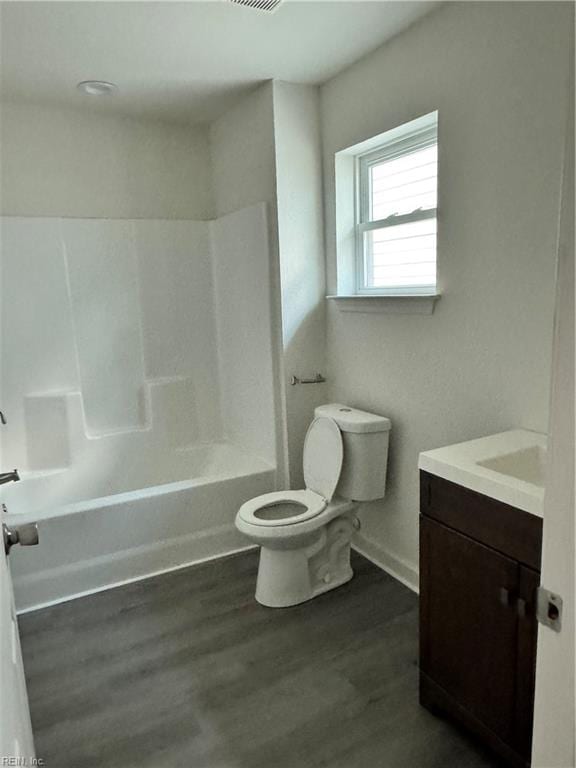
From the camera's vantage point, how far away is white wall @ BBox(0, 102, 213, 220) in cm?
292

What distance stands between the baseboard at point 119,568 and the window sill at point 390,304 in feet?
4.27

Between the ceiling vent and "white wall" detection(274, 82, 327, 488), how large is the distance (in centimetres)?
71

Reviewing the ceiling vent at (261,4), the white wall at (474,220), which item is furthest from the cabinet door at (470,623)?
the ceiling vent at (261,4)

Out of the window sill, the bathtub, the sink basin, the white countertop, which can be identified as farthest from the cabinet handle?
the bathtub

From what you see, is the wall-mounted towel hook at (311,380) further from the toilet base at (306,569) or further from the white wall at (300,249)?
the toilet base at (306,569)

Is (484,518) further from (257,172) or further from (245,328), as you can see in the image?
(257,172)

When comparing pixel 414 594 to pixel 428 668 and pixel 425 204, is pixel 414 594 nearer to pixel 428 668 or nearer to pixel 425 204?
pixel 428 668

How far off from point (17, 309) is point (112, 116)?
123 centimetres

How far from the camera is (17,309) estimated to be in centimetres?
295

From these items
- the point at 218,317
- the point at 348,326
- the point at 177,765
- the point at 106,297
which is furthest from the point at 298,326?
the point at 177,765

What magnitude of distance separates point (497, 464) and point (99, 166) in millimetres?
2725

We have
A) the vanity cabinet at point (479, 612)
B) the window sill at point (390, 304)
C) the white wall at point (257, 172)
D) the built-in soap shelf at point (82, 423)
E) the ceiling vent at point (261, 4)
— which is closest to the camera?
the vanity cabinet at point (479, 612)

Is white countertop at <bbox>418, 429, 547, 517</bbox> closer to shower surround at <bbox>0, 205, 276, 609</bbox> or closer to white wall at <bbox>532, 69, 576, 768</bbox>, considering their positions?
white wall at <bbox>532, 69, 576, 768</bbox>

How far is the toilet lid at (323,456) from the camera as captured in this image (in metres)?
2.46
